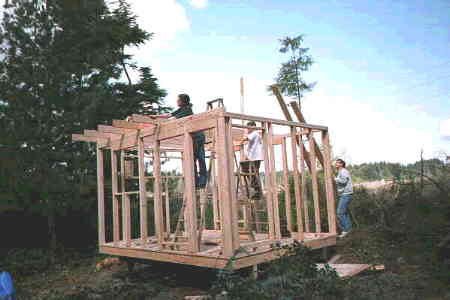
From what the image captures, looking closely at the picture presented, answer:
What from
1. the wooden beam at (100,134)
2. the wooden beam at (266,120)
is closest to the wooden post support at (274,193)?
the wooden beam at (266,120)

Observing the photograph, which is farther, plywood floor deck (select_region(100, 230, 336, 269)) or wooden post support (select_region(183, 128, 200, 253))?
wooden post support (select_region(183, 128, 200, 253))

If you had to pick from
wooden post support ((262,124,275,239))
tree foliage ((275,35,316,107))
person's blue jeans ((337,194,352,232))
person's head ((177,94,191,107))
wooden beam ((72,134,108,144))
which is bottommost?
person's blue jeans ((337,194,352,232))

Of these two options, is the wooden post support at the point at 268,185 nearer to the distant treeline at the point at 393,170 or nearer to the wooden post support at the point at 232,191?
the wooden post support at the point at 232,191

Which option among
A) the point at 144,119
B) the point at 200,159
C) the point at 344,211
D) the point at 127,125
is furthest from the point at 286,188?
the point at 127,125

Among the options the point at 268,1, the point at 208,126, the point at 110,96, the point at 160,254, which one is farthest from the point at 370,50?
the point at 160,254

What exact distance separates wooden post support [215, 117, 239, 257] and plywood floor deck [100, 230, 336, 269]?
0.52ft

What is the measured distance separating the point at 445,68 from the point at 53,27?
35.1 feet

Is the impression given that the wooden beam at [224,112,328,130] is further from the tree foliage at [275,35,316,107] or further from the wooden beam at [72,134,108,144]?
the tree foliage at [275,35,316,107]

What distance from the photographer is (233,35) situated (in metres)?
10.6

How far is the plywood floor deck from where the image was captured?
5148mm

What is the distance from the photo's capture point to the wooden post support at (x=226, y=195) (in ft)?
16.4

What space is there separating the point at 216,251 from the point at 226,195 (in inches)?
38.0

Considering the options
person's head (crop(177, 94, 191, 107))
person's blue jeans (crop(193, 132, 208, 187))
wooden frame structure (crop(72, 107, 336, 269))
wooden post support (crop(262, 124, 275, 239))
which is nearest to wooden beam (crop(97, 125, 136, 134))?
wooden frame structure (crop(72, 107, 336, 269))

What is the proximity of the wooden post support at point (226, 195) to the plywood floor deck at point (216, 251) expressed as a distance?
157mm
